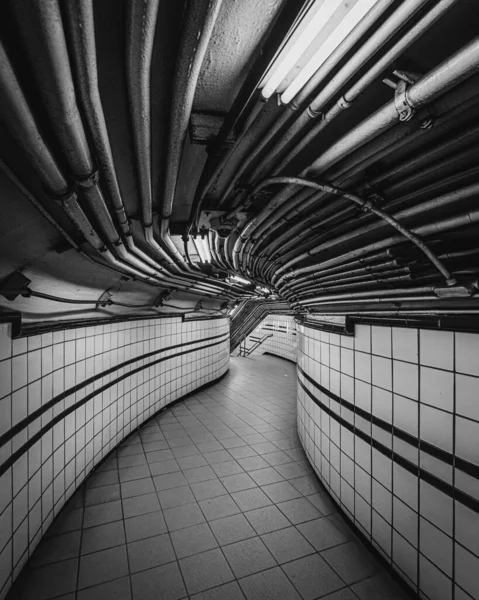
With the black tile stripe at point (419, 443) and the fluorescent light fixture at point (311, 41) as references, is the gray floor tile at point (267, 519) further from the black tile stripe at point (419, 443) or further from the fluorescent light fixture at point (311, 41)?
the fluorescent light fixture at point (311, 41)

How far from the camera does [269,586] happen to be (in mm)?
2830

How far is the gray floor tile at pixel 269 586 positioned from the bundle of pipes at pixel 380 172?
2788mm

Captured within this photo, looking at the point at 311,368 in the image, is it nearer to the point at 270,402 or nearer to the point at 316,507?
the point at 316,507

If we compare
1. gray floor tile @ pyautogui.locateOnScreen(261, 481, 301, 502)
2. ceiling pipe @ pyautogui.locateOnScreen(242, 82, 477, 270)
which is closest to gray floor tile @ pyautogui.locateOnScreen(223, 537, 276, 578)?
gray floor tile @ pyautogui.locateOnScreen(261, 481, 301, 502)

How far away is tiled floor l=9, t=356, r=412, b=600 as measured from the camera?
2811mm

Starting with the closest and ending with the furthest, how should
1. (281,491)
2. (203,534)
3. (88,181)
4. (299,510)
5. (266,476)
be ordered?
(88,181), (203,534), (299,510), (281,491), (266,476)

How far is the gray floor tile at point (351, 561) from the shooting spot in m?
2.96

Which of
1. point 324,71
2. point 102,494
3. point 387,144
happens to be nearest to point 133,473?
point 102,494

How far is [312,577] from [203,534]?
48.0 inches

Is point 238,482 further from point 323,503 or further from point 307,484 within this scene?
point 323,503

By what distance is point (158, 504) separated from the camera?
3939mm

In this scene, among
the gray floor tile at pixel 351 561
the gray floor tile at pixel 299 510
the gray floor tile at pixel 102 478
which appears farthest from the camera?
the gray floor tile at pixel 102 478

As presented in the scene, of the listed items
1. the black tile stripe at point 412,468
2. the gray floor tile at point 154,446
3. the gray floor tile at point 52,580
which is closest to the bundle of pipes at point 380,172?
the black tile stripe at point 412,468

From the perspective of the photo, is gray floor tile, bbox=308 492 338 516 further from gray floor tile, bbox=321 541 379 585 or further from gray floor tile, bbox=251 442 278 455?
gray floor tile, bbox=251 442 278 455
